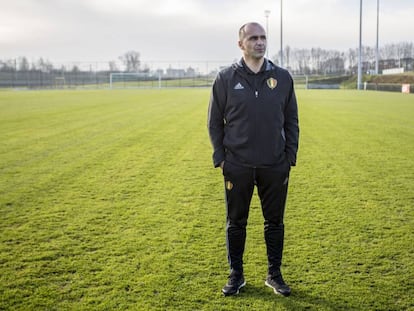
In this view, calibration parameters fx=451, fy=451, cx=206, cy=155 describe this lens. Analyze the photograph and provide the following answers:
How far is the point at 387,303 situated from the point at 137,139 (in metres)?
9.15

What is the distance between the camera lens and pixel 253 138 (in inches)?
133

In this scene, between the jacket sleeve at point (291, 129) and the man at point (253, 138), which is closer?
the man at point (253, 138)

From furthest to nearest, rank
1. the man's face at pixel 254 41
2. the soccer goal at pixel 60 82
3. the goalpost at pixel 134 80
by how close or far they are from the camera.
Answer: the goalpost at pixel 134 80 < the soccer goal at pixel 60 82 < the man's face at pixel 254 41

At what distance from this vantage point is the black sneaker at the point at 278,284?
11.5 ft

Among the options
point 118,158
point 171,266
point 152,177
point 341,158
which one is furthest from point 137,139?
point 171,266

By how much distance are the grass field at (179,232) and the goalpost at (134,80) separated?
2520 inches

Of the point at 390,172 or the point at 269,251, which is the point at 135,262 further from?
the point at 390,172

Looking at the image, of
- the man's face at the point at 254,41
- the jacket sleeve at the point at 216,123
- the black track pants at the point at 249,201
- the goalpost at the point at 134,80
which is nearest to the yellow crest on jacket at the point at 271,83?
the man's face at the point at 254,41

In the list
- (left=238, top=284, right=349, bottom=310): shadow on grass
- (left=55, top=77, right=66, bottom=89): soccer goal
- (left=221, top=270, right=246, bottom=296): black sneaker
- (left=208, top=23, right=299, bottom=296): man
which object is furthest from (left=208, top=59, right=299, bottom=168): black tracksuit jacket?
(left=55, top=77, right=66, bottom=89): soccer goal

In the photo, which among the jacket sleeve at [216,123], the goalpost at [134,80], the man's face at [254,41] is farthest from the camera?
the goalpost at [134,80]

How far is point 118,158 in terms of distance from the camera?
920 cm

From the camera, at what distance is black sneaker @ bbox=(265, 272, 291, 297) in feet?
11.5

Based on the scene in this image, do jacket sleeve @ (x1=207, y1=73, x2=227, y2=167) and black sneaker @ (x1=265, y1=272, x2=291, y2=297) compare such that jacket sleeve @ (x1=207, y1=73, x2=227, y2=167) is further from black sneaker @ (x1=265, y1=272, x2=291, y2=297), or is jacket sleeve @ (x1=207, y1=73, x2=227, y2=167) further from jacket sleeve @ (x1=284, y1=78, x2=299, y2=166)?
black sneaker @ (x1=265, y1=272, x2=291, y2=297)

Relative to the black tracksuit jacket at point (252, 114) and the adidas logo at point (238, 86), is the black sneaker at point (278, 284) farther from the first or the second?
the adidas logo at point (238, 86)
